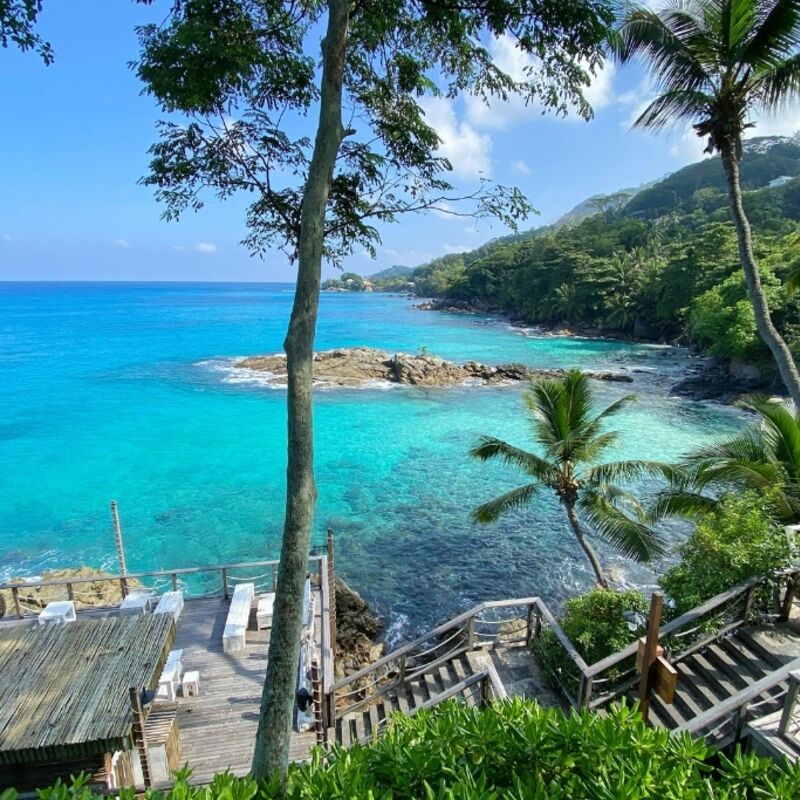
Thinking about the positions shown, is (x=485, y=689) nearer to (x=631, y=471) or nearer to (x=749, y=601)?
(x=749, y=601)

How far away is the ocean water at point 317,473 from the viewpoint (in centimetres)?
1577

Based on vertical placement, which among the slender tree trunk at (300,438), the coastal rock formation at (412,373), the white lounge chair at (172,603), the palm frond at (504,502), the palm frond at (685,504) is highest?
the slender tree trunk at (300,438)

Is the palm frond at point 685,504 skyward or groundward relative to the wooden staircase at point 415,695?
skyward

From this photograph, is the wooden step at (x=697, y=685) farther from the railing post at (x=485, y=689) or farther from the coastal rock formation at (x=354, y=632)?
the coastal rock formation at (x=354, y=632)

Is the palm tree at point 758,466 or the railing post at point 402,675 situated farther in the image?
the palm tree at point 758,466

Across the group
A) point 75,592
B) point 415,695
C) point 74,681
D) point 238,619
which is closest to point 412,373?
point 75,592

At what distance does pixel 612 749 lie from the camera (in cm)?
329

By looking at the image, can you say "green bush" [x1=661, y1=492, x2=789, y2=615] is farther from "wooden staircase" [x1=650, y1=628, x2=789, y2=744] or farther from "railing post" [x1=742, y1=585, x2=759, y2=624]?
"wooden staircase" [x1=650, y1=628, x2=789, y2=744]

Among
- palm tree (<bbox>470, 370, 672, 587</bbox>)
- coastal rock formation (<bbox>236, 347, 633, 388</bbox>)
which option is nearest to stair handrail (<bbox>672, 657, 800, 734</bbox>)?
palm tree (<bbox>470, 370, 672, 587</bbox>)

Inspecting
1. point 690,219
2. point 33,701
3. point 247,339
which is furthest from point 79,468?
point 690,219

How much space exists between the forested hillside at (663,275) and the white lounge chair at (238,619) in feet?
64.5

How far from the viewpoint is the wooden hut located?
5637 mm

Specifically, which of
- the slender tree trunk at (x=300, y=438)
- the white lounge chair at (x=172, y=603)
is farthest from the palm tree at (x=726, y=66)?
the white lounge chair at (x=172, y=603)

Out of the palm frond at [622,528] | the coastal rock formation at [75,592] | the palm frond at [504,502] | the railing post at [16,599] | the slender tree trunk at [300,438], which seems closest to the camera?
the slender tree trunk at [300,438]
